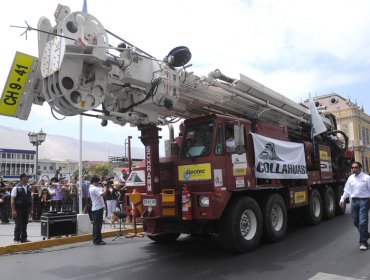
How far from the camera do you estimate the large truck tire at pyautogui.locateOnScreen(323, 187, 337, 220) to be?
40.3 feet

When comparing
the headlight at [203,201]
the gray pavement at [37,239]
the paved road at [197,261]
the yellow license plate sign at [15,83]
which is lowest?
the paved road at [197,261]

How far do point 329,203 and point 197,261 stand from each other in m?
7.11

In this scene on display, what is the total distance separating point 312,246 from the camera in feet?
26.6

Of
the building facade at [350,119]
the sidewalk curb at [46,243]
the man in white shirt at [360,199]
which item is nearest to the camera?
the man in white shirt at [360,199]

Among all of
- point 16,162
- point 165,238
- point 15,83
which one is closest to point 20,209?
point 165,238

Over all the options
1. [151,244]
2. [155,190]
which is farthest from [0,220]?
[155,190]

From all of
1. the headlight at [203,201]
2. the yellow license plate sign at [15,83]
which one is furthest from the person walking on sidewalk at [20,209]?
the headlight at [203,201]

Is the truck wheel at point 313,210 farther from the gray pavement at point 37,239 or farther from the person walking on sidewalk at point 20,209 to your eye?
the person walking on sidewalk at point 20,209

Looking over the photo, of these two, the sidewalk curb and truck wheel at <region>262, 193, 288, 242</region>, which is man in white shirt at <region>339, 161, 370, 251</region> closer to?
truck wheel at <region>262, 193, 288, 242</region>

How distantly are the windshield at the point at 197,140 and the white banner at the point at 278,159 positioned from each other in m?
1.25

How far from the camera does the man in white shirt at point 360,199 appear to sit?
24.8ft

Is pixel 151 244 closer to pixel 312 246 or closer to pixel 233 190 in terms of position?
pixel 233 190

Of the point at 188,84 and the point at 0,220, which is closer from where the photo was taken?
the point at 188,84

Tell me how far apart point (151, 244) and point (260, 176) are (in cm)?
316
